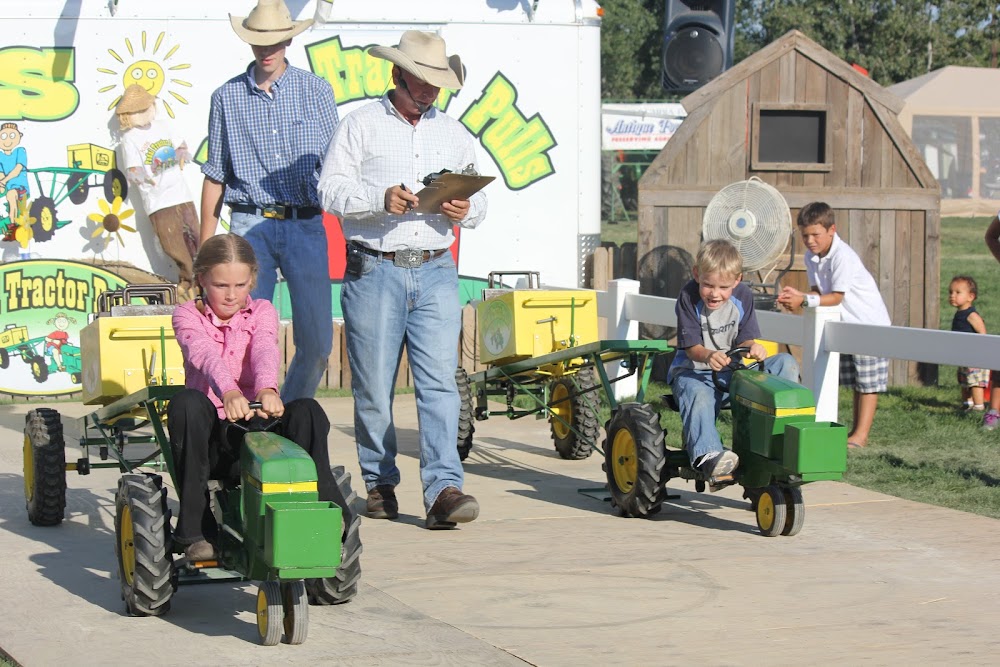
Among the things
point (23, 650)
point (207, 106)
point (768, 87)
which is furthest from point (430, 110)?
point (768, 87)

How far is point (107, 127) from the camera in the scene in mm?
11914

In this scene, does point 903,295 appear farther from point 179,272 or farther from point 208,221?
point 208,221

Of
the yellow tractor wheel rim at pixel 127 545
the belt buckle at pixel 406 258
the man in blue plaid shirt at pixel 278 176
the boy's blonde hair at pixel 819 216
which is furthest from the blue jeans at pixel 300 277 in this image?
the boy's blonde hair at pixel 819 216

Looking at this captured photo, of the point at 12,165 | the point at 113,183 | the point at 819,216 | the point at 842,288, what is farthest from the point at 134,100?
the point at 842,288

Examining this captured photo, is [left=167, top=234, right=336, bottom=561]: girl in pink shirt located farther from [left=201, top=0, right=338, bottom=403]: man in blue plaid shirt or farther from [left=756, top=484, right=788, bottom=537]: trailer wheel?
[left=756, top=484, right=788, bottom=537]: trailer wheel

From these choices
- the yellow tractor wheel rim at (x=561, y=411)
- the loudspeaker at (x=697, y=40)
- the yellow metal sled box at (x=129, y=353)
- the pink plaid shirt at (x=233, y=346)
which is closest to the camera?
the pink plaid shirt at (x=233, y=346)

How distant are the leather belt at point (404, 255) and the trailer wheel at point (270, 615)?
2391 mm

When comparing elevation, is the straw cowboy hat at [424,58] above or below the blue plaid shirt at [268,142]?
above

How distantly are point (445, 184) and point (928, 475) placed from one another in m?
3.52

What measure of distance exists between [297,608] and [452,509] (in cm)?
197

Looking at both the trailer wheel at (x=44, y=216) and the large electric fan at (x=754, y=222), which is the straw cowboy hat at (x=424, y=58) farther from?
the trailer wheel at (x=44, y=216)

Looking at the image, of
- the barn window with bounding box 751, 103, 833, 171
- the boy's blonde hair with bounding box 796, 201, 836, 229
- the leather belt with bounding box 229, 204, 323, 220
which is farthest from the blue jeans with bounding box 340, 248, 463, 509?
the barn window with bounding box 751, 103, 833, 171

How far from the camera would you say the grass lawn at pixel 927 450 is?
8031mm

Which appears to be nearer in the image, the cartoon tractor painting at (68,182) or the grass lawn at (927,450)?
the grass lawn at (927,450)
